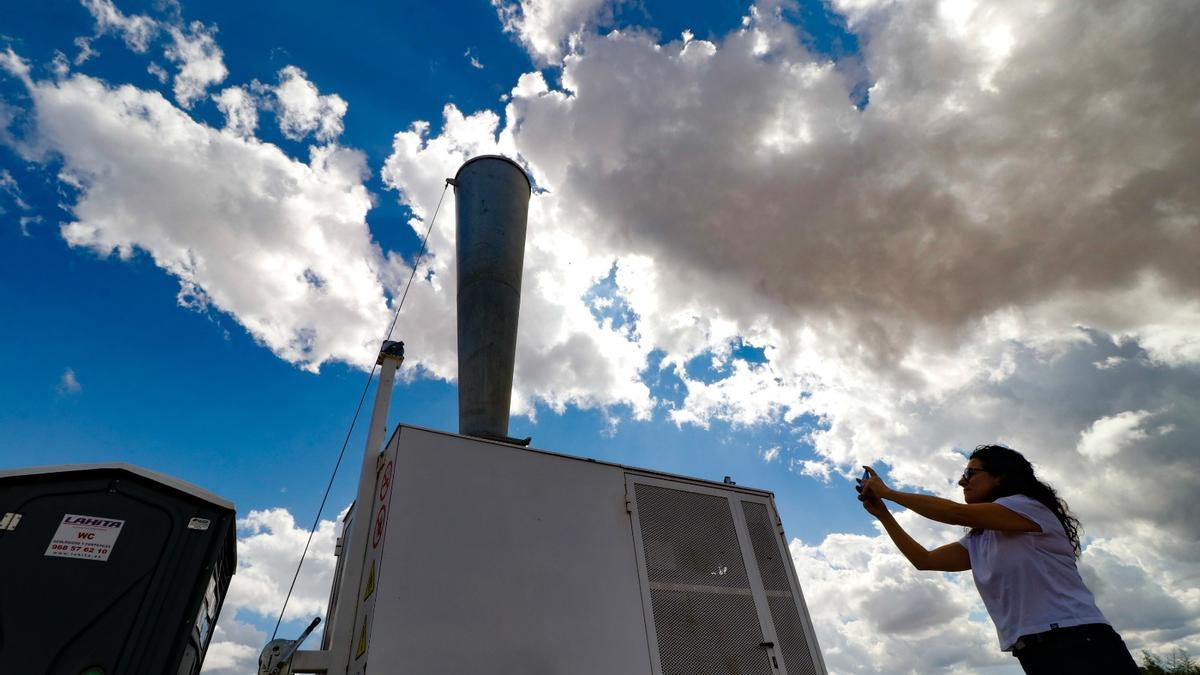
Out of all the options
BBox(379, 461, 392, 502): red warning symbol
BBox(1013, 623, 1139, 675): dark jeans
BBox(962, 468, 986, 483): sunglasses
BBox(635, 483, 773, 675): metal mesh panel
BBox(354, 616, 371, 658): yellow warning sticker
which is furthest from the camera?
BBox(635, 483, 773, 675): metal mesh panel

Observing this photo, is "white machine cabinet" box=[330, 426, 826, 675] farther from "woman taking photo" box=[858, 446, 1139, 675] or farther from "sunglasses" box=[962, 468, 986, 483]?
"sunglasses" box=[962, 468, 986, 483]

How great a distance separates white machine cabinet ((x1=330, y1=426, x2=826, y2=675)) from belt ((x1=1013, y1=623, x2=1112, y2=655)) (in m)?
2.67

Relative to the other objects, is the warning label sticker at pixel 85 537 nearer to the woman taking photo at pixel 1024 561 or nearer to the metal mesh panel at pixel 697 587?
the metal mesh panel at pixel 697 587

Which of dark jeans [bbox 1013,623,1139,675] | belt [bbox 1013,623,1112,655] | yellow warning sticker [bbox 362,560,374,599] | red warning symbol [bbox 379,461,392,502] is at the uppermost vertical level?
red warning symbol [bbox 379,461,392,502]

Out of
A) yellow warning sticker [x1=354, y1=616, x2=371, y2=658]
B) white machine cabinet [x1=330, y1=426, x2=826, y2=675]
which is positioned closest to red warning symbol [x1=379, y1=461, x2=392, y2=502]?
white machine cabinet [x1=330, y1=426, x2=826, y2=675]

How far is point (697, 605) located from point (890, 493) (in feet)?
9.16

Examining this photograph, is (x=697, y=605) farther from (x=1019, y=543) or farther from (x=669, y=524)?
(x=1019, y=543)

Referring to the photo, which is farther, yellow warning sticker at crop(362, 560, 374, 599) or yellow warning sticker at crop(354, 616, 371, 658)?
yellow warning sticker at crop(362, 560, 374, 599)

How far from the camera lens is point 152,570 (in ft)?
9.98

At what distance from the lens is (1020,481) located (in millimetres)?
2148

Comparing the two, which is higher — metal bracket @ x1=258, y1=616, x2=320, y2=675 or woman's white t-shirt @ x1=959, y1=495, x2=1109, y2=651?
metal bracket @ x1=258, y1=616, x2=320, y2=675

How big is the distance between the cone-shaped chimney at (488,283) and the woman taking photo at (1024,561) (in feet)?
12.8

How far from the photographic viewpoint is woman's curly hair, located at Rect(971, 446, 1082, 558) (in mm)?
2100

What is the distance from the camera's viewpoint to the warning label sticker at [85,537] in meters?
2.91
